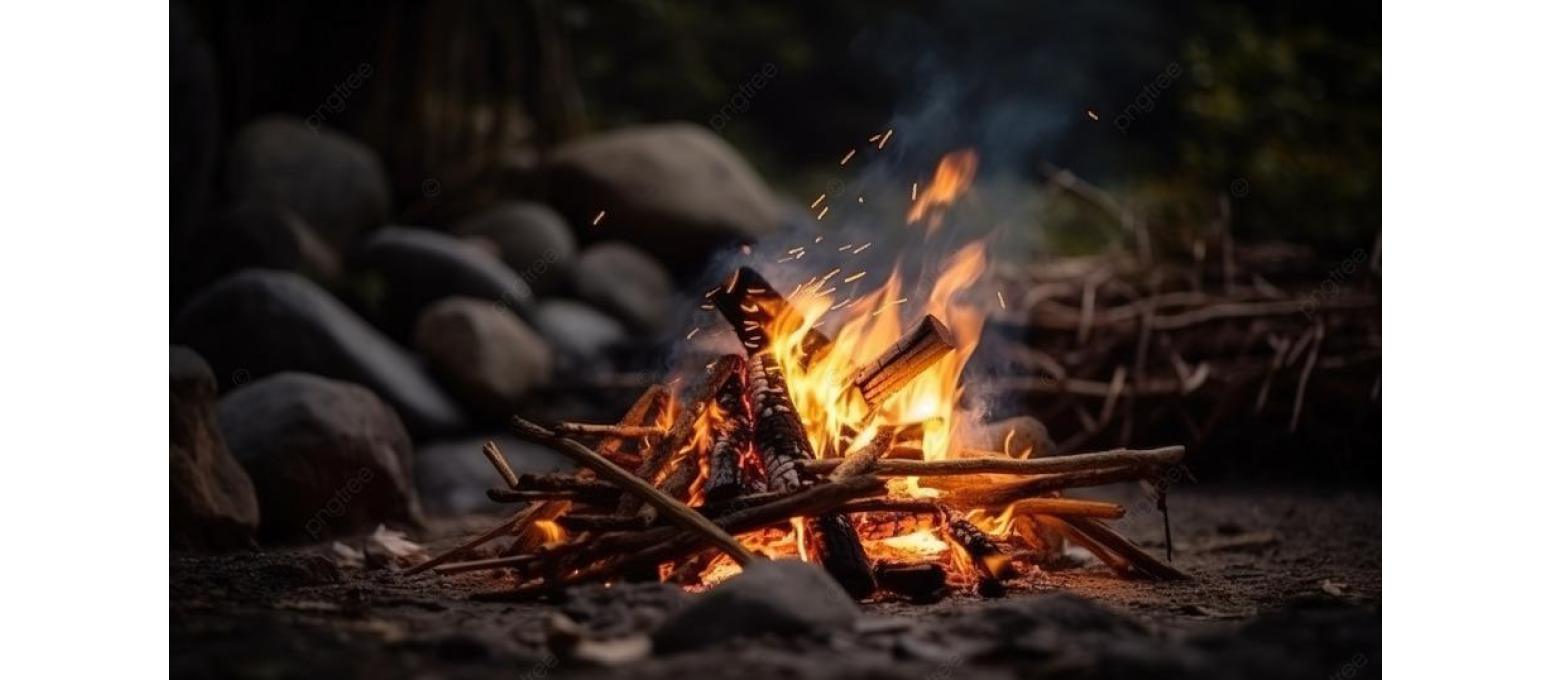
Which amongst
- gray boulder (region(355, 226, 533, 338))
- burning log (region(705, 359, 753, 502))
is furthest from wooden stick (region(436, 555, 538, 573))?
gray boulder (region(355, 226, 533, 338))

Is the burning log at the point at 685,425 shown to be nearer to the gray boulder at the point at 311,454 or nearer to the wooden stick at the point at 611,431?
the wooden stick at the point at 611,431

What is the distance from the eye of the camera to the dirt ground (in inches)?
88.4

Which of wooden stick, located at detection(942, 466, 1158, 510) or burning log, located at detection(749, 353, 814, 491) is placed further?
wooden stick, located at detection(942, 466, 1158, 510)

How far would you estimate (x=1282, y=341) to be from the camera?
5.43m

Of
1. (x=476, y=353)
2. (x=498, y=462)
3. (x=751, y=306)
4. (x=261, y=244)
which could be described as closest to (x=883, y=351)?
(x=751, y=306)

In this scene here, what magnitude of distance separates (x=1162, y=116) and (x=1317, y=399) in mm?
9114

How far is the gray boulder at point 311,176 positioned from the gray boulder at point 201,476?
3.04 m

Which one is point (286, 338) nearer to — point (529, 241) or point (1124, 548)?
point (529, 241)

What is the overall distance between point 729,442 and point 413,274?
3955 millimetres

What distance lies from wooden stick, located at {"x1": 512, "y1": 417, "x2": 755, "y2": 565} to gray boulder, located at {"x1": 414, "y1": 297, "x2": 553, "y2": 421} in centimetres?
324

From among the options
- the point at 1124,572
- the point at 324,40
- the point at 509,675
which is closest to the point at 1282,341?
the point at 1124,572

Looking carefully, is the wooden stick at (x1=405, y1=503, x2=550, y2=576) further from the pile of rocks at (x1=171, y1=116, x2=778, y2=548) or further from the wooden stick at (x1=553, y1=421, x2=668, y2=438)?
the pile of rocks at (x1=171, y1=116, x2=778, y2=548)

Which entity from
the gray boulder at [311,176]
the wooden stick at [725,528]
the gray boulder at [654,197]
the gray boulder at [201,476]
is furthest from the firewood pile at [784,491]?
the gray boulder at [654,197]

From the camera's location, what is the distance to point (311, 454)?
4.40m
